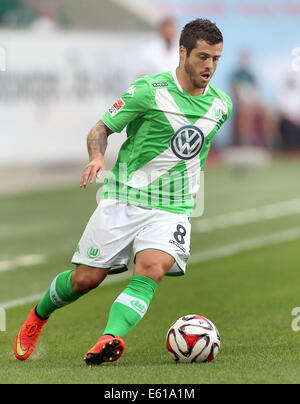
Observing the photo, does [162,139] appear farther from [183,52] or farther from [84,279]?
[84,279]

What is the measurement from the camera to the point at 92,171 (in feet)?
20.1

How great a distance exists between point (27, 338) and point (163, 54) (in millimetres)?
9016

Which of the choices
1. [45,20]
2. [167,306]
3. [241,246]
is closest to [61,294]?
[167,306]

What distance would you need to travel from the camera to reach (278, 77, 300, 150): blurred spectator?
28.1 metres

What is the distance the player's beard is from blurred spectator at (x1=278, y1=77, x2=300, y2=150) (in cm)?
2172

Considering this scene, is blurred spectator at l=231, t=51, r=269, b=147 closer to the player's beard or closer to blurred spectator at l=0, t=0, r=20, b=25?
blurred spectator at l=0, t=0, r=20, b=25

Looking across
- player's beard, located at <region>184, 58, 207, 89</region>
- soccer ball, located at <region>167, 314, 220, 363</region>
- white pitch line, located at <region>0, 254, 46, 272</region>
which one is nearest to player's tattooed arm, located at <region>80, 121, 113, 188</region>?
player's beard, located at <region>184, 58, 207, 89</region>

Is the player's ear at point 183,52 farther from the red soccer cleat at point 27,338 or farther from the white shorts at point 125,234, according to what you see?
the red soccer cleat at point 27,338

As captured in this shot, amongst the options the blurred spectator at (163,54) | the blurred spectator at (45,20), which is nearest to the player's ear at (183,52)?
the blurred spectator at (163,54)

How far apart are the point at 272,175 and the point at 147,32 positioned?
4418mm

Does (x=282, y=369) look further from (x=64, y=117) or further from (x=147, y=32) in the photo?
(x=147, y=32)

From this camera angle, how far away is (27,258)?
1190cm

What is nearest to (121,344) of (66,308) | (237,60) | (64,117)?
(66,308)

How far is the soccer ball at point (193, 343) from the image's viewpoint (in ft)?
20.7
